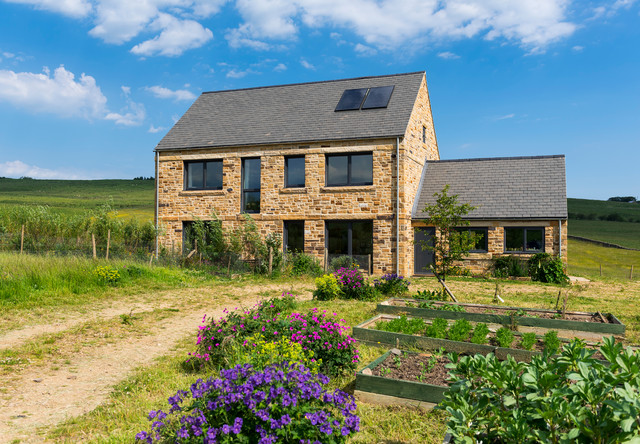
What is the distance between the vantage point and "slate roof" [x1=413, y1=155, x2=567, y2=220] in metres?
18.6

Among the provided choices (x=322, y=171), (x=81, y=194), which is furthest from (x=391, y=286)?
(x=81, y=194)

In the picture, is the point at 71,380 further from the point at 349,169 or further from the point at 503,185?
the point at 503,185

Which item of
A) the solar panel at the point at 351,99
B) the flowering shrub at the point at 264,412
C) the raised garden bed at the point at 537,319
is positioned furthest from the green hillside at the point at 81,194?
the flowering shrub at the point at 264,412

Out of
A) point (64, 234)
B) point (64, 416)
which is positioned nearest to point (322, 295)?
point (64, 416)

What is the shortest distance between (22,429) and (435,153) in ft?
76.0

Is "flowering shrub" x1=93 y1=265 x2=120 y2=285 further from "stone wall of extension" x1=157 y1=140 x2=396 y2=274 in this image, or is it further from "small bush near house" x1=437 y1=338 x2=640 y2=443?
"small bush near house" x1=437 y1=338 x2=640 y2=443

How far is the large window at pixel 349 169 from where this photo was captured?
1892cm

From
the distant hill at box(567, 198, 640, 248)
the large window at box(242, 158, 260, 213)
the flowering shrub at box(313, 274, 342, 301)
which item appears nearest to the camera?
the flowering shrub at box(313, 274, 342, 301)

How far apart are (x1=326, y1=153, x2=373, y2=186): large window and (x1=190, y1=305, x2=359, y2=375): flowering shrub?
1315 cm

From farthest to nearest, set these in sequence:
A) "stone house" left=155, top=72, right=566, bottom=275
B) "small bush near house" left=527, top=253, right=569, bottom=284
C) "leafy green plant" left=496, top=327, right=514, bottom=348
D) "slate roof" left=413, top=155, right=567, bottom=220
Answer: "slate roof" left=413, top=155, right=567, bottom=220, "stone house" left=155, top=72, right=566, bottom=275, "small bush near house" left=527, top=253, right=569, bottom=284, "leafy green plant" left=496, top=327, right=514, bottom=348

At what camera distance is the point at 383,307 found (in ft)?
29.8

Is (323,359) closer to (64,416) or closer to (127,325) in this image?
(64,416)

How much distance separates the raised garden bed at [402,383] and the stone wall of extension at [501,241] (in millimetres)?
13743

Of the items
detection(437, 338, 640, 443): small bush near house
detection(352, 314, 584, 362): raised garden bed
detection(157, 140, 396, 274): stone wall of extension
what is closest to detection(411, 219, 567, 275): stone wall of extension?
detection(157, 140, 396, 274): stone wall of extension
